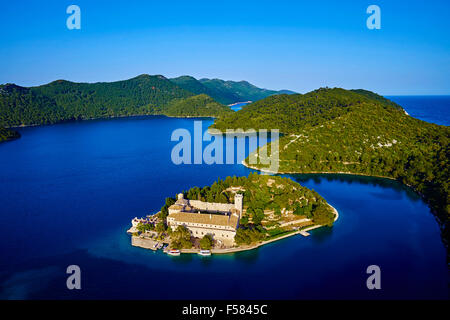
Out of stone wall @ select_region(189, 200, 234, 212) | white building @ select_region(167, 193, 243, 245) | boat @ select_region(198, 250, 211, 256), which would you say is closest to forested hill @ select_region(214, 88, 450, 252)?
stone wall @ select_region(189, 200, 234, 212)

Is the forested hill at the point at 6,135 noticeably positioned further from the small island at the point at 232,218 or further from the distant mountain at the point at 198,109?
the small island at the point at 232,218

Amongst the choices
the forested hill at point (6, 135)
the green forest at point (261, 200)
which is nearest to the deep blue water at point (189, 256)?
the green forest at point (261, 200)

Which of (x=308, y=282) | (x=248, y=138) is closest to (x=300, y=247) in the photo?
(x=308, y=282)

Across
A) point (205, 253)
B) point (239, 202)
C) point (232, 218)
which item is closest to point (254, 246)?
point (232, 218)

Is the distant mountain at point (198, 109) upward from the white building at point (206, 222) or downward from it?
upward

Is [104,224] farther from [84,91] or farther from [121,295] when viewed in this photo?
[84,91]

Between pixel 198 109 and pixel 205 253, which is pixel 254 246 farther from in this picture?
pixel 198 109
